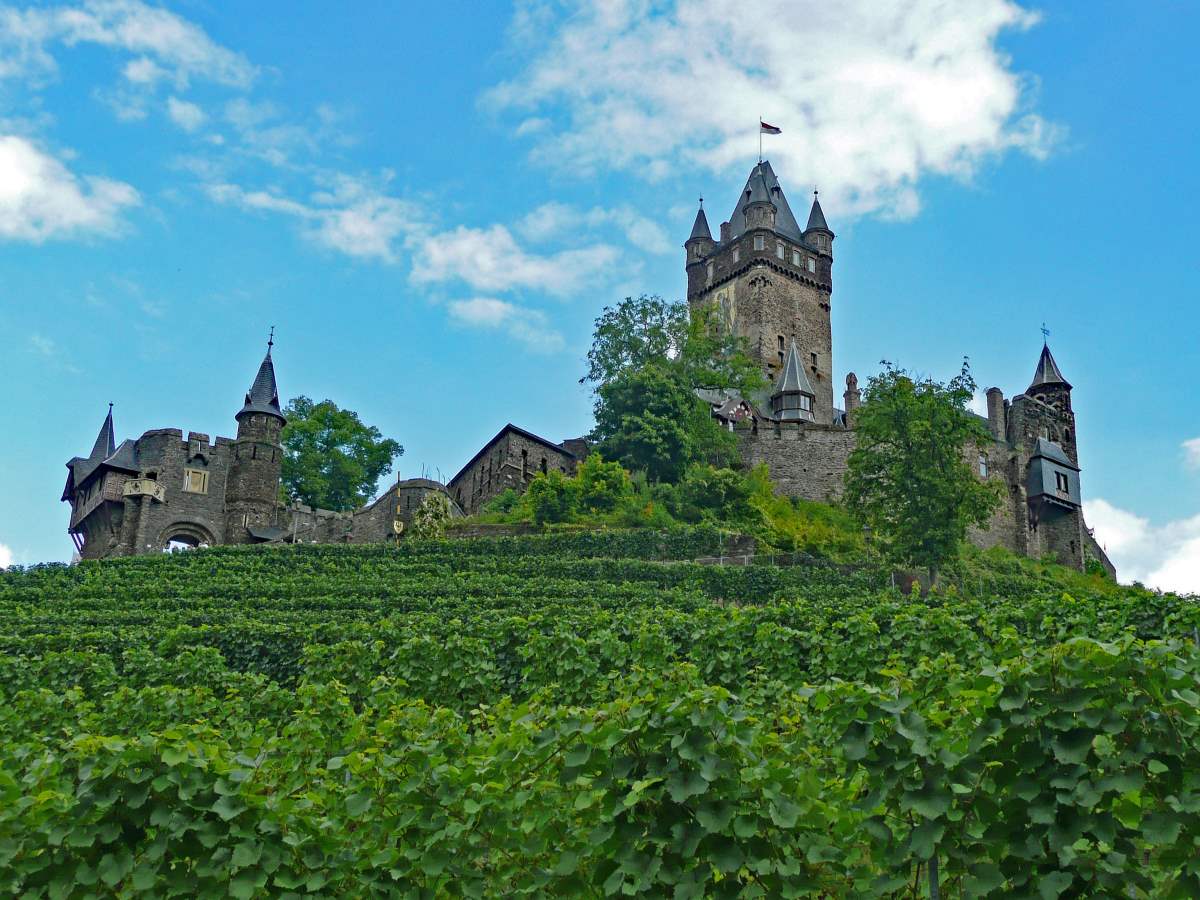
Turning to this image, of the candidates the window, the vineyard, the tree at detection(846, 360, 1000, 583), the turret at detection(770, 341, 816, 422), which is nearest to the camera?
the vineyard

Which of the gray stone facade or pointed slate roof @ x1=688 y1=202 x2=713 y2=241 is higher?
pointed slate roof @ x1=688 y1=202 x2=713 y2=241

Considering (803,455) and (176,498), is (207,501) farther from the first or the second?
(803,455)

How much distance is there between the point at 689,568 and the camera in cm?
3916

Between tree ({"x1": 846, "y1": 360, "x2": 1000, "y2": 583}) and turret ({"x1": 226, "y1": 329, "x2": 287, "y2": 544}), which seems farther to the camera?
turret ({"x1": 226, "y1": 329, "x2": 287, "y2": 544})

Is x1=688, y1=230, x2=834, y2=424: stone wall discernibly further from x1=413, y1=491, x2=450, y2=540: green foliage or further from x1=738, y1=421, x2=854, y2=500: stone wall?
x1=413, y1=491, x2=450, y2=540: green foliage

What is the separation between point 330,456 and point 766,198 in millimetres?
28457

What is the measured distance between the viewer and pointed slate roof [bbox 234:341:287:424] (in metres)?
57.0

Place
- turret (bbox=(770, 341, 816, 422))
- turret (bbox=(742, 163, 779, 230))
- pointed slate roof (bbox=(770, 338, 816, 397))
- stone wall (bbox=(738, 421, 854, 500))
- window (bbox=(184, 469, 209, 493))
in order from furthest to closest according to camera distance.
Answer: turret (bbox=(742, 163, 779, 230))
pointed slate roof (bbox=(770, 338, 816, 397))
turret (bbox=(770, 341, 816, 422))
window (bbox=(184, 469, 209, 493))
stone wall (bbox=(738, 421, 854, 500))

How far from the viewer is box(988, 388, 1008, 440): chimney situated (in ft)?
181

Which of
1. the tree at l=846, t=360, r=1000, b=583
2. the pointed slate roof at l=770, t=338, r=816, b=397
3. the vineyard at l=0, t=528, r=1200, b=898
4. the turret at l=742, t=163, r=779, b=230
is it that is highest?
the turret at l=742, t=163, r=779, b=230

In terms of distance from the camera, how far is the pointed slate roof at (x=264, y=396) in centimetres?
5700

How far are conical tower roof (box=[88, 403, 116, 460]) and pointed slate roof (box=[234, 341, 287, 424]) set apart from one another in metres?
7.72

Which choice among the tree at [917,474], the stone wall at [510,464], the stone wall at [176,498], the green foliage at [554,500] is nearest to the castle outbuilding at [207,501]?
the stone wall at [176,498]

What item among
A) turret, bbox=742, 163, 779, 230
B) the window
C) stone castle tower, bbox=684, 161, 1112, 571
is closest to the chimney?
stone castle tower, bbox=684, 161, 1112, 571
